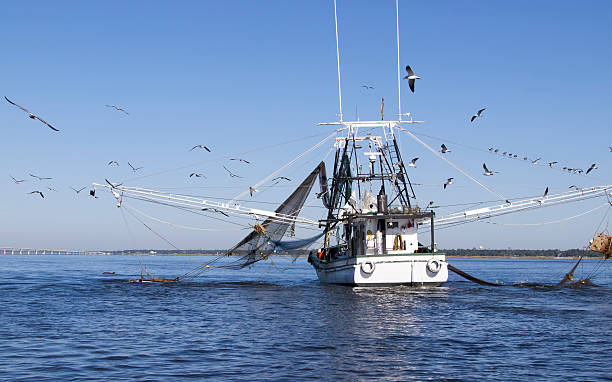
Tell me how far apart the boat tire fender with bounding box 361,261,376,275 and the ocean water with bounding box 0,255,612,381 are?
1.67m

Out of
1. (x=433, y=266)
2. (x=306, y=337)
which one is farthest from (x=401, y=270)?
(x=306, y=337)

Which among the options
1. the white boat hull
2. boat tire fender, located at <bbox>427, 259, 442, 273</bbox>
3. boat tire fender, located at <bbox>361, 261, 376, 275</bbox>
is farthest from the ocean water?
boat tire fender, located at <bbox>427, 259, 442, 273</bbox>

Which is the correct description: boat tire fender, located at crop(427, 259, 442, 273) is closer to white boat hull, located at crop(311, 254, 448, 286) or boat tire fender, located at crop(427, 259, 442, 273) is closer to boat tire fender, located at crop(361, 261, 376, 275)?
white boat hull, located at crop(311, 254, 448, 286)

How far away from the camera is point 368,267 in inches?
1534

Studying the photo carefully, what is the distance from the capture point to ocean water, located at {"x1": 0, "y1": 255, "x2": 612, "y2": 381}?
16.6 meters

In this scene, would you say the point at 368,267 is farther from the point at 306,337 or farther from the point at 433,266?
the point at 306,337

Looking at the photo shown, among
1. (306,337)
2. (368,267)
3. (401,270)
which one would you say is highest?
(368,267)

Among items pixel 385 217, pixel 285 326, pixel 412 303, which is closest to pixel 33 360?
pixel 285 326

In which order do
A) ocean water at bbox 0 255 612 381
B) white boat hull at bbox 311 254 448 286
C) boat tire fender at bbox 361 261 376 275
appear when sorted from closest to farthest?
ocean water at bbox 0 255 612 381 → white boat hull at bbox 311 254 448 286 → boat tire fender at bbox 361 261 376 275

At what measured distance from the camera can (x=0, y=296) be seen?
124ft

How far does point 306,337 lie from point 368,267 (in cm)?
1750

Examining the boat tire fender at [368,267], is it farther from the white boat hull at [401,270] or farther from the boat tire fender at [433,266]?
the boat tire fender at [433,266]

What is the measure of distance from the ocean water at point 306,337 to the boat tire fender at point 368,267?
167 centimetres

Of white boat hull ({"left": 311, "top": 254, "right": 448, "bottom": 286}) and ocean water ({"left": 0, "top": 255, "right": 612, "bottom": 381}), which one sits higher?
white boat hull ({"left": 311, "top": 254, "right": 448, "bottom": 286})
